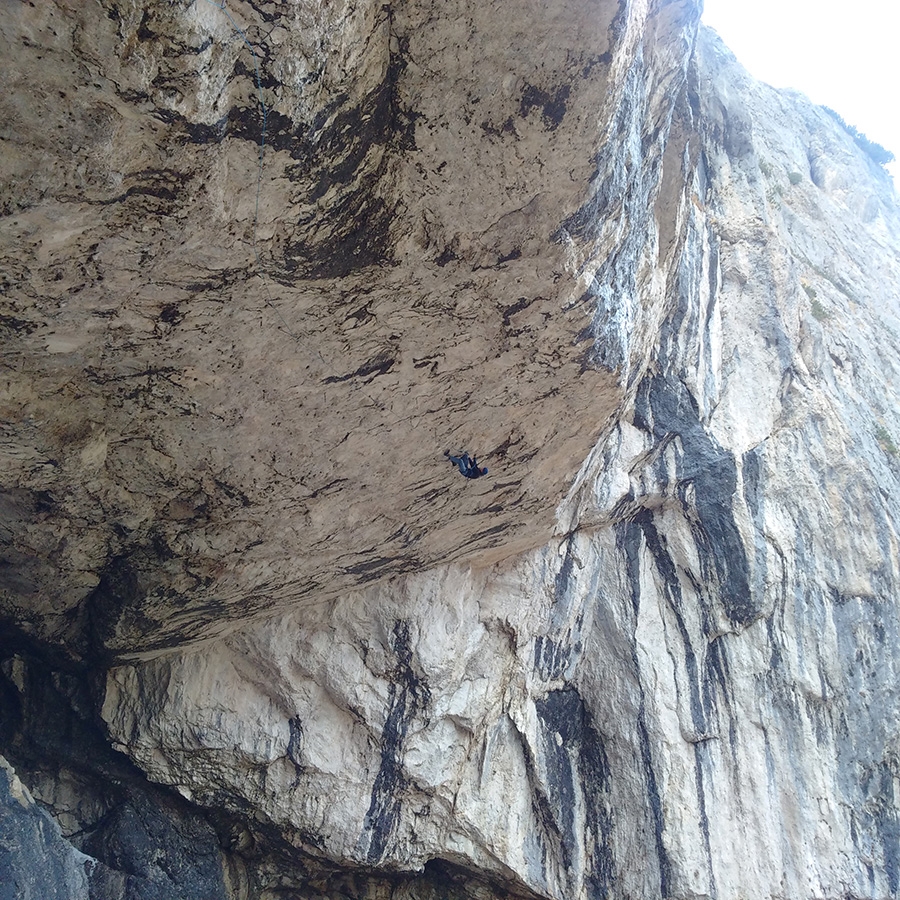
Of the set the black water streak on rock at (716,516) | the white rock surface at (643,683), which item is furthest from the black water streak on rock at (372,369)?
the black water streak on rock at (716,516)

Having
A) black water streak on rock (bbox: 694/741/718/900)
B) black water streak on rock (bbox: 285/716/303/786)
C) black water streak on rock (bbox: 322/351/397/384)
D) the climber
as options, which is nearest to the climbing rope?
black water streak on rock (bbox: 322/351/397/384)

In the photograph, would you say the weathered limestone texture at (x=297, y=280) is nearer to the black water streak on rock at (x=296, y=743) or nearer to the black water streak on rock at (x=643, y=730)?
the black water streak on rock at (x=296, y=743)

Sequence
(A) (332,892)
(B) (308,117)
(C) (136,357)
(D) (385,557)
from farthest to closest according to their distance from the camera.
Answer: (A) (332,892) → (D) (385,557) → (C) (136,357) → (B) (308,117)

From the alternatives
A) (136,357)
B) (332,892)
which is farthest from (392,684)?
(136,357)

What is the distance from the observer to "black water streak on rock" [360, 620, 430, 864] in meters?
6.14

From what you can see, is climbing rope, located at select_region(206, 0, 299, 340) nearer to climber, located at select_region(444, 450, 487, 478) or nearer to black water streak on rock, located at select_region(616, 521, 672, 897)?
climber, located at select_region(444, 450, 487, 478)

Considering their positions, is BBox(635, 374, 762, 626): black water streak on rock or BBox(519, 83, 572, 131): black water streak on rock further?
BBox(635, 374, 762, 626): black water streak on rock

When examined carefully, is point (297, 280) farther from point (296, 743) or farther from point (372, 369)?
point (296, 743)

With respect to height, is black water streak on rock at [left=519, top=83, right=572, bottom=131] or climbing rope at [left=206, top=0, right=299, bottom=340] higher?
black water streak on rock at [left=519, top=83, right=572, bottom=131]

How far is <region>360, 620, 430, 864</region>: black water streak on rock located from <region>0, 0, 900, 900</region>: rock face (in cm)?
3

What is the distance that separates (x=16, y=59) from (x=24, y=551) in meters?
3.28

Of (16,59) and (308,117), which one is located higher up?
(308,117)

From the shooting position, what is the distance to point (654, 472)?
6.78 m

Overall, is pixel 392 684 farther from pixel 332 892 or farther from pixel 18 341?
pixel 18 341
